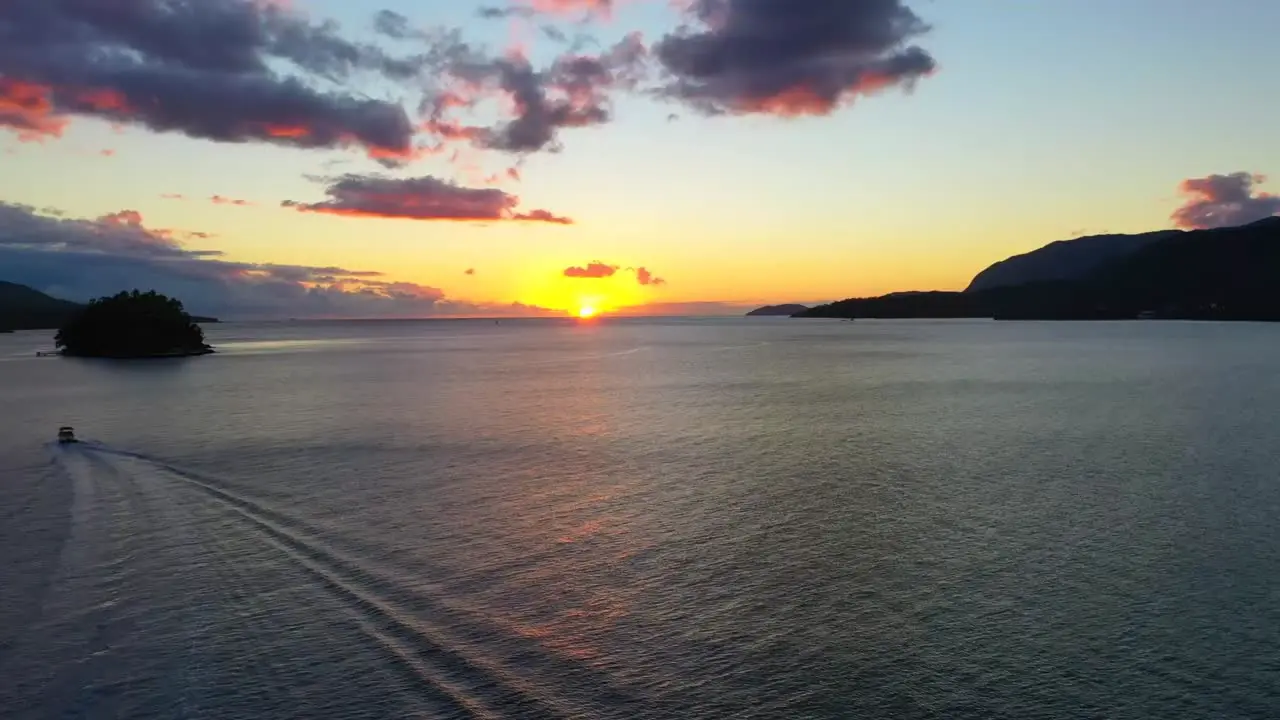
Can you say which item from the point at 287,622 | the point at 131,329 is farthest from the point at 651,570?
the point at 131,329

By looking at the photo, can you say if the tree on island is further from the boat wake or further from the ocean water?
the boat wake

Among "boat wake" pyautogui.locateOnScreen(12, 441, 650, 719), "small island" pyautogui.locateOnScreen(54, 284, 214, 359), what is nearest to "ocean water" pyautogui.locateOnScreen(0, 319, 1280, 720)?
"boat wake" pyautogui.locateOnScreen(12, 441, 650, 719)

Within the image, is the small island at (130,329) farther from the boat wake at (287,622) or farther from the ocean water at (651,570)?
the boat wake at (287,622)

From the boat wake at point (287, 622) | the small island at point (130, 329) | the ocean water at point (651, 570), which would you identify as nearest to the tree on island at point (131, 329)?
the small island at point (130, 329)

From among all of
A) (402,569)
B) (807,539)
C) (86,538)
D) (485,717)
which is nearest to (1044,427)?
(807,539)

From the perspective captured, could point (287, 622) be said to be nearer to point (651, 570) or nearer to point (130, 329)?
point (651, 570)

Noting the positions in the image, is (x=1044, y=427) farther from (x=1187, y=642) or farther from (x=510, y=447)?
(x=1187, y=642)
